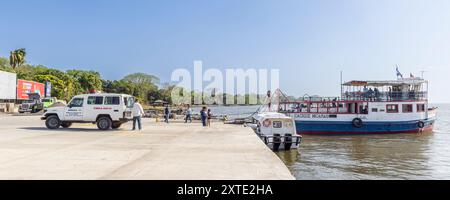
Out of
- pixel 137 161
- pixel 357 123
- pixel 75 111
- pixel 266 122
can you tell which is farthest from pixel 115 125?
pixel 357 123

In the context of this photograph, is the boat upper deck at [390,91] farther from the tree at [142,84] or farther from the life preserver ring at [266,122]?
the tree at [142,84]

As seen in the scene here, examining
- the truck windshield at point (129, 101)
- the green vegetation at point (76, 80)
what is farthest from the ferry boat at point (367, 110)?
the green vegetation at point (76, 80)

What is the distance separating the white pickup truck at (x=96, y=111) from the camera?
2014 centimetres

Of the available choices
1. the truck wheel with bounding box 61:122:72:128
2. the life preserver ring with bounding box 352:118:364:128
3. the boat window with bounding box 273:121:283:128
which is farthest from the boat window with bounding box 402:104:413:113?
the truck wheel with bounding box 61:122:72:128

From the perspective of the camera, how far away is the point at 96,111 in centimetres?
2025

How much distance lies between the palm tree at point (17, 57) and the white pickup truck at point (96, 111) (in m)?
82.0

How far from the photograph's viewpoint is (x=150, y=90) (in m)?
132

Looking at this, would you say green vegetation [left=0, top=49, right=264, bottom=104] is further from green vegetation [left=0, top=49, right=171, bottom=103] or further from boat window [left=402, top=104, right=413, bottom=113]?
boat window [left=402, top=104, right=413, bottom=113]

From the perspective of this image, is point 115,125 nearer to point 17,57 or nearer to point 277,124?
point 277,124

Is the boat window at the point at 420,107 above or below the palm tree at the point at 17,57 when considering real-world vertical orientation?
below
